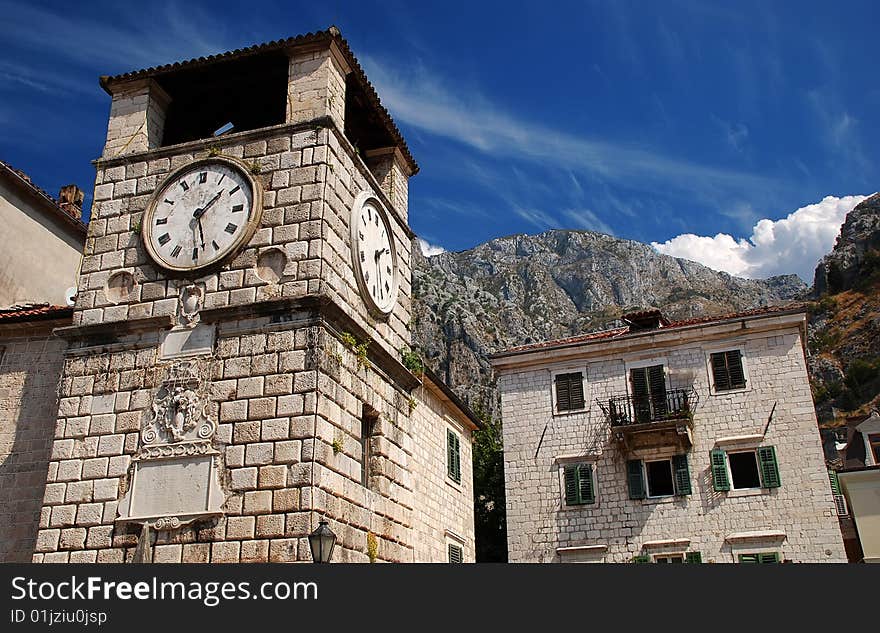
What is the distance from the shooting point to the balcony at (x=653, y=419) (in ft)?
80.7

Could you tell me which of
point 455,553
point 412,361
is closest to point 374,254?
point 412,361

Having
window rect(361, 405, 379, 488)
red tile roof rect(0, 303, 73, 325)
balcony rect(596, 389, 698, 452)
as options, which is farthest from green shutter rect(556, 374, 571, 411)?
red tile roof rect(0, 303, 73, 325)

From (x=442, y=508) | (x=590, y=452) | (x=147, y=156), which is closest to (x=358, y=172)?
(x=147, y=156)

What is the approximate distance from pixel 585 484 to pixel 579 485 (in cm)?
19

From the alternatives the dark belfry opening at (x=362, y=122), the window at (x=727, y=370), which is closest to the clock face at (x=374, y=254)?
the dark belfry opening at (x=362, y=122)

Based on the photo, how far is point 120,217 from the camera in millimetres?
12859

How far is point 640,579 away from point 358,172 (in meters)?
9.06

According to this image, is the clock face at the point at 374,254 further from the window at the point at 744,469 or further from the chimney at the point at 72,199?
the window at the point at 744,469

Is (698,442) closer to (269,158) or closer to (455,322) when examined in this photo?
(269,158)

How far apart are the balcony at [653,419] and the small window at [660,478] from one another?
0.59 meters

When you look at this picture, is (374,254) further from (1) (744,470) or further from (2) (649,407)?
(1) (744,470)

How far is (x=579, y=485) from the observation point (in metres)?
25.7

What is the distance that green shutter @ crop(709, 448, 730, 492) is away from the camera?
2414 centimetres

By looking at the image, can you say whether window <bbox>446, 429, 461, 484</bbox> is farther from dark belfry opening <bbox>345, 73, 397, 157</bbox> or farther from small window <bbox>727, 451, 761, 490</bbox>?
small window <bbox>727, 451, 761, 490</bbox>
